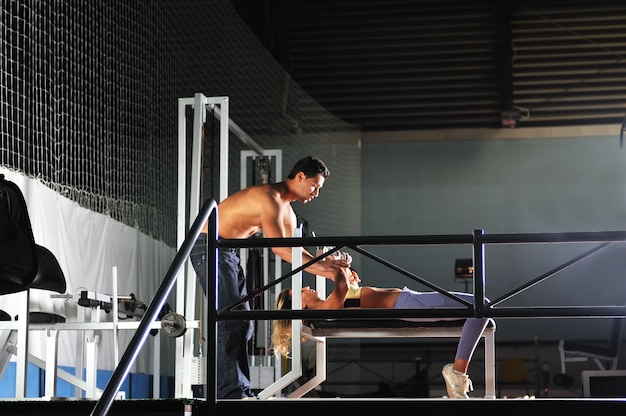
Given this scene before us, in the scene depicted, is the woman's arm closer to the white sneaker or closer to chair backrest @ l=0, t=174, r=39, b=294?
the white sneaker

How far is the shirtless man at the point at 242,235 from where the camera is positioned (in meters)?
4.50

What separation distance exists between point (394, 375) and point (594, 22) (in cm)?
488

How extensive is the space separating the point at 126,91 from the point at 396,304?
4126 millimetres

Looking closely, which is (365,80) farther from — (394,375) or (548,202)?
(394,375)

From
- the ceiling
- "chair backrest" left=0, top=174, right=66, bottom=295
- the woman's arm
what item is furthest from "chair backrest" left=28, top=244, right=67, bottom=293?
the ceiling

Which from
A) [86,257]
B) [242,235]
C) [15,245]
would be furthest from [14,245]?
[86,257]

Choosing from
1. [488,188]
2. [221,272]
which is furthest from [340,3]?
[221,272]

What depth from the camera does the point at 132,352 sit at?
8.32 feet

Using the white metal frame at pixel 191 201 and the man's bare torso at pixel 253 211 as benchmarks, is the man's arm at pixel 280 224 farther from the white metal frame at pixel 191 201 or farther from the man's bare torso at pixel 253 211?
the white metal frame at pixel 191 201

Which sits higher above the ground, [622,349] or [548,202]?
[548,202]

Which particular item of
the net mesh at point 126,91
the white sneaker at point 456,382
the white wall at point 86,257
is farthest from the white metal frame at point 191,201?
the white sneaker at point 456,382

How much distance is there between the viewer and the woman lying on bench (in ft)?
13.4

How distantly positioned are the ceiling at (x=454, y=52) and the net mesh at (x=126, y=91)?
590 millimetres

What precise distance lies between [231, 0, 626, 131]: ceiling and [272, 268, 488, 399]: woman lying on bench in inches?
231
